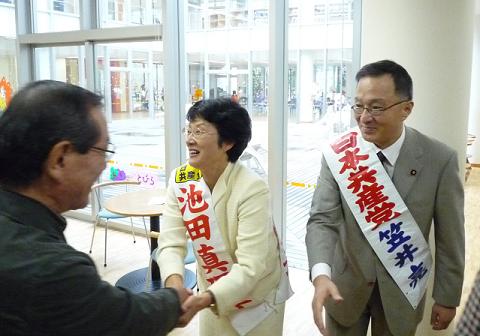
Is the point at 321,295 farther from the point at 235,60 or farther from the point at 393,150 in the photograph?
the point at 235,60

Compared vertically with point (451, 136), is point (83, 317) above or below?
below

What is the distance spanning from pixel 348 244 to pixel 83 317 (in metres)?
1.04

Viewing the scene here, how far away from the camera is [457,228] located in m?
1.51

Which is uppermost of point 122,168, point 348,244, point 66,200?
point 66,200

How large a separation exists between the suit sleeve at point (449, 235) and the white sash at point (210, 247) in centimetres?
55

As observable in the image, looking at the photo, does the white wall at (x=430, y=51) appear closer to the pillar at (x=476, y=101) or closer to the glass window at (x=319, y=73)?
the glass window at (x=319, y=73)

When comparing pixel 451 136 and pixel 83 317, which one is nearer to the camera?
pixel 83 317

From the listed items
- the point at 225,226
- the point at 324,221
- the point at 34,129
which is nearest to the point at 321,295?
the point at 324,221

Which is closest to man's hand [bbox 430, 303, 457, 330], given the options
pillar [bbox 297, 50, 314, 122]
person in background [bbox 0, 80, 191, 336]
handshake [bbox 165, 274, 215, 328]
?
handshake [bbox 165, 274, 215, 328]

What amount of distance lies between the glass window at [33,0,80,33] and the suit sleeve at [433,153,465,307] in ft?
15.9

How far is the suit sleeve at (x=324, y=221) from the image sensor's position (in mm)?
1513

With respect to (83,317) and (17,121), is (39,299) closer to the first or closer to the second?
(83,317)

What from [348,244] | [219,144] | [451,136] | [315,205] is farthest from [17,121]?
[451,136]

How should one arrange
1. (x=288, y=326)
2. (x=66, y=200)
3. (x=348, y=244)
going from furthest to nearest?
(x=288, y=326) → (x=348, y=244) → (x=66, y=200)
